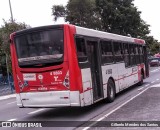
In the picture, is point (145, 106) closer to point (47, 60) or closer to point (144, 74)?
point (47, 60)

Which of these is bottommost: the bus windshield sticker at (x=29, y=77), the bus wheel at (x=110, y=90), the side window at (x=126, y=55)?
the bus wheel at (x=110, y=90)

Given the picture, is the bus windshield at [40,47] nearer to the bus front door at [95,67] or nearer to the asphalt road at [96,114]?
the bus front door at [95,67]

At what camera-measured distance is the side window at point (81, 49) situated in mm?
11609

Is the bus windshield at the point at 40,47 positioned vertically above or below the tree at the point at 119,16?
below

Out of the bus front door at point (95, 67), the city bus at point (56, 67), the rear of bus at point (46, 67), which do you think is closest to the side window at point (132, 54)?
the bus front door at point (95, 67)

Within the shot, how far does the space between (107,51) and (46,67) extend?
13.3 ft

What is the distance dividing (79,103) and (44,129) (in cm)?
168

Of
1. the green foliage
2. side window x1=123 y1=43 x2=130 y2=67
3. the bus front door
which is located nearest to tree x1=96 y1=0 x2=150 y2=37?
the green foliage

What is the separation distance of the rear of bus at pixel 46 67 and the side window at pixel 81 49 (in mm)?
408

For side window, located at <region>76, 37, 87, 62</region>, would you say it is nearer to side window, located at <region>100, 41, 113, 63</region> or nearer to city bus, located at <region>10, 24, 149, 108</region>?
city bus, located at <region>10, 24, 149, 108</region>

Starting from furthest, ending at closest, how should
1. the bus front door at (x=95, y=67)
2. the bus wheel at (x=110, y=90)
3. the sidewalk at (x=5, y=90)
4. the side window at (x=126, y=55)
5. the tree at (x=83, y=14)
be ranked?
1. the tree at (x=83, y=14)
2. the sidewalk at (x=5, y=90)
3. the side window at (x=126, y=55)
4. the bus wheel at (x=110, y=90)
5. the bus front door at (x=95, y=67)

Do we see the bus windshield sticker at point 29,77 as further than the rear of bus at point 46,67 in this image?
Yes

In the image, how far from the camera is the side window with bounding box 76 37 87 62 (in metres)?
11.6

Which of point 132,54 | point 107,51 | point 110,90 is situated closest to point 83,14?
point 132,54
